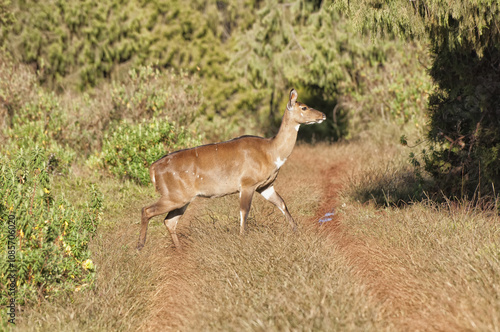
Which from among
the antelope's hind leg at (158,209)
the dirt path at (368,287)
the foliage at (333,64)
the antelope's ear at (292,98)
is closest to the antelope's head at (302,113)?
the antelope's ear at (292,98)

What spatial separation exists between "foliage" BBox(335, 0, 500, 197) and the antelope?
6.50ft

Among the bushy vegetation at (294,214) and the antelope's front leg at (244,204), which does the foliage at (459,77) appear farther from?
the antelope's front leg at (244,204)

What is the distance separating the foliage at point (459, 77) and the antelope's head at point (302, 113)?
5.50ft

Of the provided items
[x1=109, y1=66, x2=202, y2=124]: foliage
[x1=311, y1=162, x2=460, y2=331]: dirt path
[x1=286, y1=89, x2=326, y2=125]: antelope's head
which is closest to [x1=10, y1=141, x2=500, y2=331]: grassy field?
[x1=311, y1=162, x2=460, y2=331]: dirt path

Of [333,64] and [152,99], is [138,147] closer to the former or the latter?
[152,99]

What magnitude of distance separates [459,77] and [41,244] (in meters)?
6.68

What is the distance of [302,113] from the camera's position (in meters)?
9.20

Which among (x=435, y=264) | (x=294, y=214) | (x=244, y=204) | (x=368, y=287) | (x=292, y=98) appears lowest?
(x=294, y=214)

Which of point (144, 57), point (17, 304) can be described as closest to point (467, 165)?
point (17, 304)

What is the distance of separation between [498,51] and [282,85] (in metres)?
13.6

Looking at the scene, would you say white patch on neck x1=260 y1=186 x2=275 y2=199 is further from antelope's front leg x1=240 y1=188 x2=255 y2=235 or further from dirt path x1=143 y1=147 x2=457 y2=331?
dirt path x1=143 y1=147 x2=457 y2=331

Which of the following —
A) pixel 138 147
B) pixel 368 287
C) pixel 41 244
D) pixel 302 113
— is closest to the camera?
pixel 41 244

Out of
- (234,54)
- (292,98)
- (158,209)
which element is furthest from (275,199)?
(234,54)

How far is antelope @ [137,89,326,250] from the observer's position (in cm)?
872
